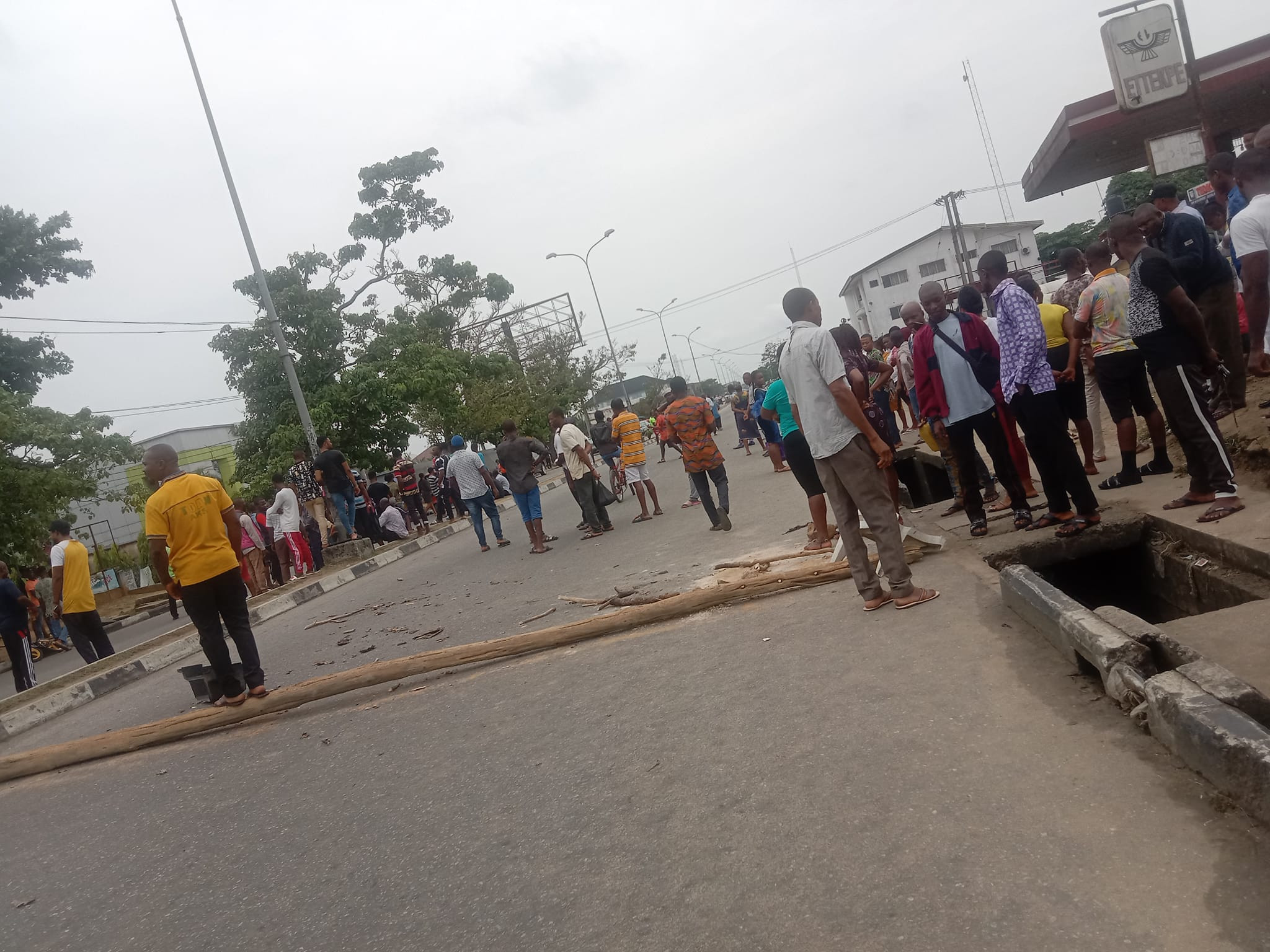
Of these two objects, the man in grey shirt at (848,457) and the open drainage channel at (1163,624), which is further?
Answer: the man in grey shirt at (848,457)

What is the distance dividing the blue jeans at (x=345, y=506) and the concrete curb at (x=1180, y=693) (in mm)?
14374

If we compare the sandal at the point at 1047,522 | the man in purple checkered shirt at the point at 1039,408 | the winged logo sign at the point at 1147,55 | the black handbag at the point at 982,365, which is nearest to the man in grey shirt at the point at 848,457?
the man in purple checkered shirt at the point at 1039,408

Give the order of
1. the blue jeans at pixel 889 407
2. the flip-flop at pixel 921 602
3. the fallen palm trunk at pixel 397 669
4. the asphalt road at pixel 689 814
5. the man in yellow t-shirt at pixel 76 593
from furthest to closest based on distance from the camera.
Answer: the blue jeans at pixel 889 407 < the man in yellow t-shirt at pixel 76 593 < the fallen palm trunk at pixel 397 669 < the flip-flop at pixel 921 602 < the asphalt road at pixel 689 814

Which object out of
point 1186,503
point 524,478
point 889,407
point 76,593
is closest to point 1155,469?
point 1186,503

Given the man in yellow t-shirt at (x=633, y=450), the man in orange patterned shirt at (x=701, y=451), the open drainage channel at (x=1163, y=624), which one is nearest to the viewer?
the open drainage channel at (x=1163, y=624)

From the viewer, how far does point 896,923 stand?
232cm

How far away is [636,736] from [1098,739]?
1.88m

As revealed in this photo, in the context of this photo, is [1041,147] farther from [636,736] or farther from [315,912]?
[315,912]

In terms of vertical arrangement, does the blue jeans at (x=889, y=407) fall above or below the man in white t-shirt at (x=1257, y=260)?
below

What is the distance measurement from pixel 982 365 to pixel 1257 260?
6.16 feet

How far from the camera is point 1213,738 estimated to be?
2588 mm

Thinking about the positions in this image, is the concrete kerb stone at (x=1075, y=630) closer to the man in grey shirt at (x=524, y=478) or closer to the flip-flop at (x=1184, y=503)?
the flip-flop at (x=1184, y=503)

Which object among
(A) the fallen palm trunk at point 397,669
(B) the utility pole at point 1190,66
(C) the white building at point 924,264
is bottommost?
(A) the fallen palm trunk at point 397,669

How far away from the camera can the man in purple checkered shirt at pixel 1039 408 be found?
5.41m
